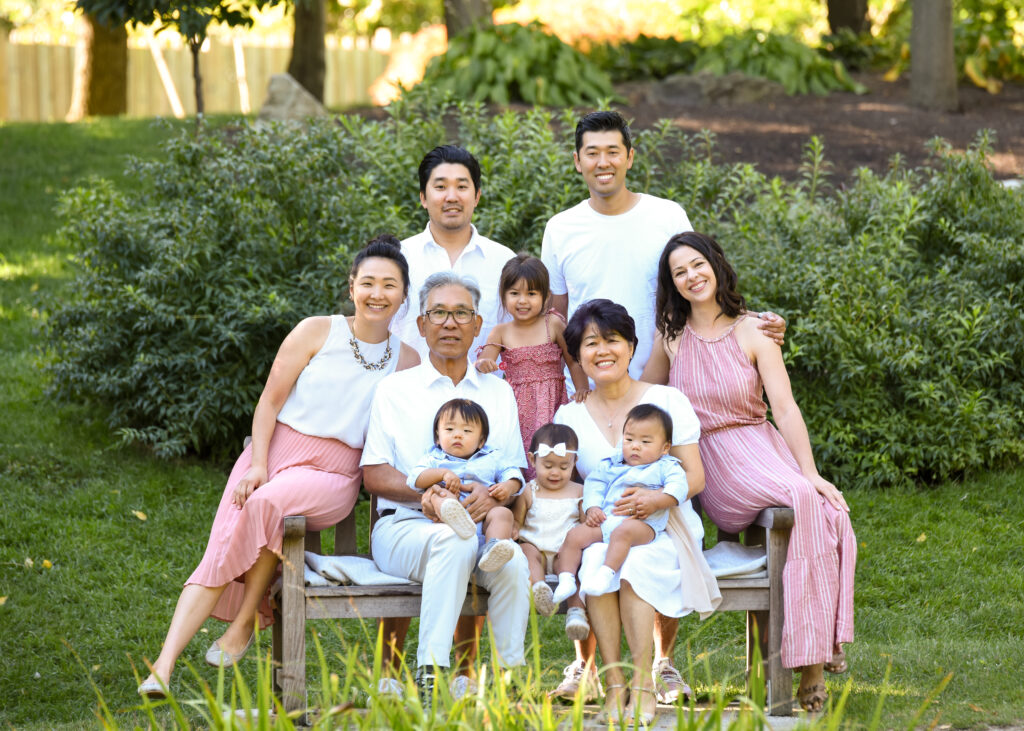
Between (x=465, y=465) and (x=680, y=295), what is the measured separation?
100 centimetres

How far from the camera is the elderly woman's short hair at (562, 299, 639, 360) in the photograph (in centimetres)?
384

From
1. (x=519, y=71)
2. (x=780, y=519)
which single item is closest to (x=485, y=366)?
(x=780, y=519)

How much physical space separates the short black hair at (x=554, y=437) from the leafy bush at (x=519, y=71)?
7411 millimetres

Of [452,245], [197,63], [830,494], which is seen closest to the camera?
[830,494]

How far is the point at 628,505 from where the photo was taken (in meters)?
3.63

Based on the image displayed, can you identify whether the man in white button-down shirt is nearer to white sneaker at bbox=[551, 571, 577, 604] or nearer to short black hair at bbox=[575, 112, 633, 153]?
white sneaker at bbox=[551, 571, 577, 604]

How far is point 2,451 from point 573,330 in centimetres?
376

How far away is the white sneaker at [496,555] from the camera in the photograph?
349cm

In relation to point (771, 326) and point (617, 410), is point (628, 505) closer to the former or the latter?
point (617, 410)

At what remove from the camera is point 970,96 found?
12242mm

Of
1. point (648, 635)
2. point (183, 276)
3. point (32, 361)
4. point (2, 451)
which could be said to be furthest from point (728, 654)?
point (32, 361)

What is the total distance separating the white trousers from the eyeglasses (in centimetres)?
69

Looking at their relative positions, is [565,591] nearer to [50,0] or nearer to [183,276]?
[183,276]

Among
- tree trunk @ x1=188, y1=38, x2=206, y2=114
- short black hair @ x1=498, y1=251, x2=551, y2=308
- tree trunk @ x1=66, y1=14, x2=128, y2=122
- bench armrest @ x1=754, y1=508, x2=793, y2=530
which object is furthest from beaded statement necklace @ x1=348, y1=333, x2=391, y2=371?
tree trunk @ x1=66, y1=14, x2=128, y2=122
